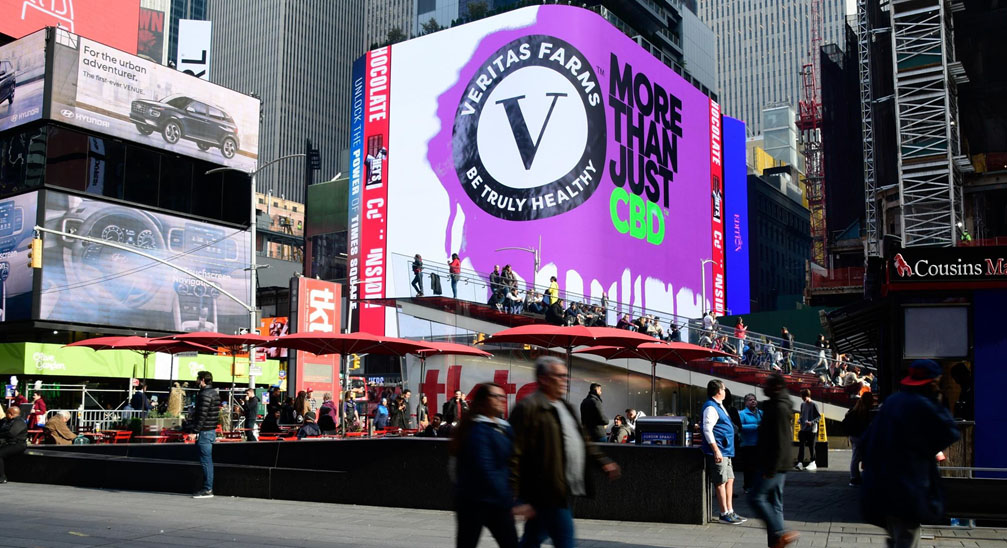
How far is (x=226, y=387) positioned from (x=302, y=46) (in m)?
133

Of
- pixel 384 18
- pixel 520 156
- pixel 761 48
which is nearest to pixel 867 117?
pixel 520 156

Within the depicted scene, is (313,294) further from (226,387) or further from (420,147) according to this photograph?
(420,147)

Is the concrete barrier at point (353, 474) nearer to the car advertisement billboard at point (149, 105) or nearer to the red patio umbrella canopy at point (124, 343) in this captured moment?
the red patio umbrella canopy at point (124, 343)

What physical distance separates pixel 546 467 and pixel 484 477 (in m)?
0.43

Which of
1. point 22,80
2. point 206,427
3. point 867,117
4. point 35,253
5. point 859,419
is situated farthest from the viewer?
point 867,117

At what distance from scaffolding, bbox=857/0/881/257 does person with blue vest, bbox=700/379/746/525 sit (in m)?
46.4

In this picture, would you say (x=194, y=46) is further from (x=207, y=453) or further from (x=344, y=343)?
(x=207, y=453)

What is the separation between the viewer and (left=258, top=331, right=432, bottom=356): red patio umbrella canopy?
67.7 feet

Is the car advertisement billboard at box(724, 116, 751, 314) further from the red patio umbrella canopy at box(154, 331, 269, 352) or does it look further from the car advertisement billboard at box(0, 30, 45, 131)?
the red patio umbrella canopy at box(154, 331, 269, 352)

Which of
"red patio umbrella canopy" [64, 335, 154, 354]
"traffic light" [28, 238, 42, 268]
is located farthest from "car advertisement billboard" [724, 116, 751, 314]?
"traffic light" [28, 238, 42, 268]

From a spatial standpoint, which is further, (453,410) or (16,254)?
(16,254)

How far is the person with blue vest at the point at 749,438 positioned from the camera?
9449 millimetres

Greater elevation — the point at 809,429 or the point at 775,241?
the point at 775,241

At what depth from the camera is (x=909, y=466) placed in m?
6.49
